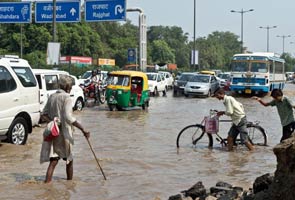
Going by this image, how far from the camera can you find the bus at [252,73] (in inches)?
1380

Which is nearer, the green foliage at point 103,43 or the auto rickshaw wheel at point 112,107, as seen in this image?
the auto rickshaw wheel at point 112,107

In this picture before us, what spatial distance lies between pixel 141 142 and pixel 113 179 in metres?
4.89

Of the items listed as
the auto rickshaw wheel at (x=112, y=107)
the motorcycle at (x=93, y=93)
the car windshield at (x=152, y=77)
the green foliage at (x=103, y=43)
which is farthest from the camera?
→ the green foliage at (x=103, y=43)

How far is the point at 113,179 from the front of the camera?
30.9ft

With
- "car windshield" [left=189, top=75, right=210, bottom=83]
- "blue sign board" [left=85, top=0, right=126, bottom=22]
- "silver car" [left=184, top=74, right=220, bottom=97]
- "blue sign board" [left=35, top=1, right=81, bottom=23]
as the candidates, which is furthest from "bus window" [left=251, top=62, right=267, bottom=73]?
"blue sign board" [left=35, top=1, right=81, bottom=23]

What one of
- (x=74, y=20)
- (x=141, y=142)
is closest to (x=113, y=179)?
(x=141, y=142)

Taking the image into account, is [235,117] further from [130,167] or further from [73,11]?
[73,11]

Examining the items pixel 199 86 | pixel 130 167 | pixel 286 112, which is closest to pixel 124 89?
pixel 199 86

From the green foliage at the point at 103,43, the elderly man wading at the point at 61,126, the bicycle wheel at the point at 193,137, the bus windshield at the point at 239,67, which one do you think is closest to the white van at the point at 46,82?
the bicycle wheel at the point at 193,137

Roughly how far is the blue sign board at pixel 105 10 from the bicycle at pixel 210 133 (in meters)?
16.2

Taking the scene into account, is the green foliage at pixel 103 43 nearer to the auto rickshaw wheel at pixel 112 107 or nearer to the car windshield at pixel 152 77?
the car windshield at pixel 152 77

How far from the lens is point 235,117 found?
12.3m

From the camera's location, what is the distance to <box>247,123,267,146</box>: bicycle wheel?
507 inches

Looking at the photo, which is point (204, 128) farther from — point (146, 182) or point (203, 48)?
point (203, 48)
